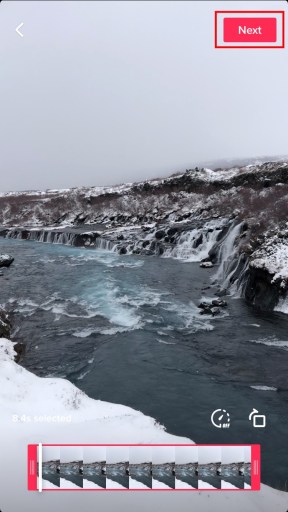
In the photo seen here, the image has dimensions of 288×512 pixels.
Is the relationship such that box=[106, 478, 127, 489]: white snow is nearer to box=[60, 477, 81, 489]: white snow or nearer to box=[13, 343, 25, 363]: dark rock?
box=[60, 477, 81, 489]: white snow

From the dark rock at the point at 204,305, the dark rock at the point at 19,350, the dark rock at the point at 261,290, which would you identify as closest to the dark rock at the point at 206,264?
the dark rock at the point at 261,290

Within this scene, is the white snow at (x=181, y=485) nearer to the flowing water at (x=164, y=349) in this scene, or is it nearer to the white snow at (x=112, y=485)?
the white snow at (x=112, y=485)

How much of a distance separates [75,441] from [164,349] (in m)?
8.69

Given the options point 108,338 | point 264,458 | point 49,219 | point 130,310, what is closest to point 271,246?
point 130,310

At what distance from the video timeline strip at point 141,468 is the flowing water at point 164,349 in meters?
0.41

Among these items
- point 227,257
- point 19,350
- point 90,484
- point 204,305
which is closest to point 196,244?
point 227,257

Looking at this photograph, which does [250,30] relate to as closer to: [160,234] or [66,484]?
[66,484]

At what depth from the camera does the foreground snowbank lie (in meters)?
4.68

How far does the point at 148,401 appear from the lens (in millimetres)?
9789

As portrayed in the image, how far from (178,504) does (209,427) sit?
123 inches

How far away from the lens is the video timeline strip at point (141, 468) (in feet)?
15.2

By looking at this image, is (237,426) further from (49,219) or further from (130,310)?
(49,219)

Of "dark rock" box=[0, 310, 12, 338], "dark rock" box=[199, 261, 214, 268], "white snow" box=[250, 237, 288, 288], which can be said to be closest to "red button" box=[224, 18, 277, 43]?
"dark rock" box=[0, 310, 12, 338]

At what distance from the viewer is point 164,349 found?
1364 centimetres
